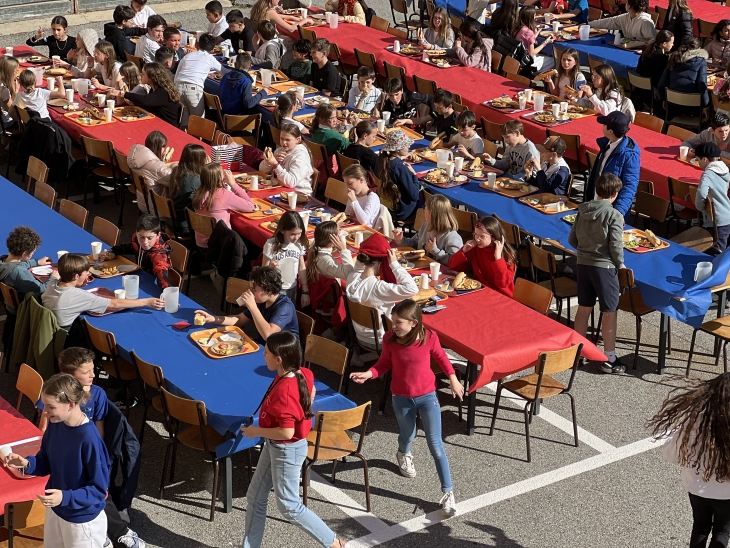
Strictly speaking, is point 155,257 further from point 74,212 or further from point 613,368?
point 613,368

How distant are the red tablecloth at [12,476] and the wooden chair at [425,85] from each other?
8553mm

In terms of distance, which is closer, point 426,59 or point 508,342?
point 508,342

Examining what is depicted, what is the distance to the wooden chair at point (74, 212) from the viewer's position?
37.8ft


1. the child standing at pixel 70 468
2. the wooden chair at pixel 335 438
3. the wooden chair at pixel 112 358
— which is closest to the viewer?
the child standing at pixel 70 468

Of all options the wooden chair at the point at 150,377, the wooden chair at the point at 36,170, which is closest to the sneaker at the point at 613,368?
the wooden chair at the point at 150,377

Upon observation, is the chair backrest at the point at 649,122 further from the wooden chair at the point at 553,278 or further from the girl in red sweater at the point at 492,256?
the girl in red sweater at the point at 492,256

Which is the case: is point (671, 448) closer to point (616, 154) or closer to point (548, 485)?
point (548, 485)

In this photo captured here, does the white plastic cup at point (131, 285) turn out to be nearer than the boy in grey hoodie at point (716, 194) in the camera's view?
Yes

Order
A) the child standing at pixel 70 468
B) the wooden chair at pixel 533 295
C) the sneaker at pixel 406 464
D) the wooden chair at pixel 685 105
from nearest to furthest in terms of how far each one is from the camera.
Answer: the child standing at pixel 70 468 < the sneaker at pixel 406 464 < the wooden chair at pixel 533 295 < the wooden chair at pixel 685 105

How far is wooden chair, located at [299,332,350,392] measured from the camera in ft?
29.5

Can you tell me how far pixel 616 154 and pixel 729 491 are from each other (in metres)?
5.06

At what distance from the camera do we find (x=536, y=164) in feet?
40.7

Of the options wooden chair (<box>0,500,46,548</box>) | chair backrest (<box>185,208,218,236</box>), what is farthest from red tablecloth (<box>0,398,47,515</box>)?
chair backrest (<box>185,208,218,236</box>)

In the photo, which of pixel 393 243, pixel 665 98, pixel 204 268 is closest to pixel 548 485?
pixel 393 243
